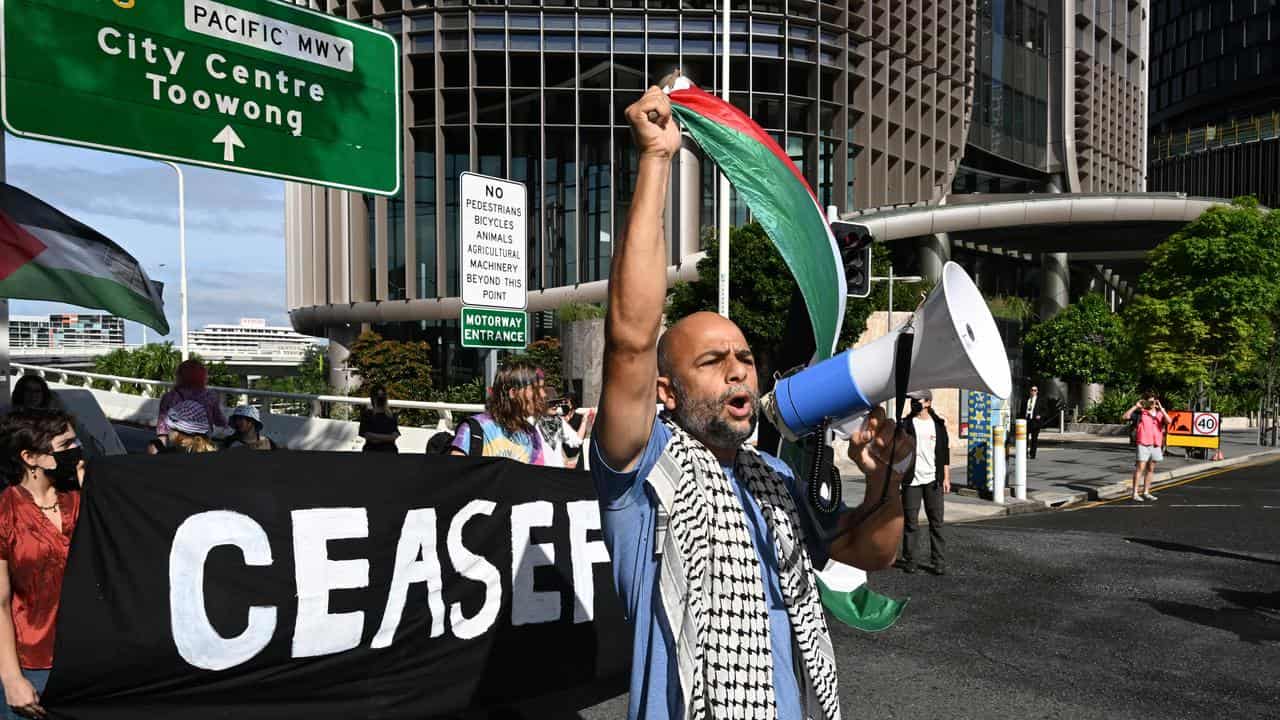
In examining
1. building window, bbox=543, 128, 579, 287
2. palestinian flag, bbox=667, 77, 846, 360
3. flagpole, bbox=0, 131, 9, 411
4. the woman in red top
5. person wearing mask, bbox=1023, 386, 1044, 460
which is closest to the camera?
palestinian flag, bbox=667, 77, 846, 360

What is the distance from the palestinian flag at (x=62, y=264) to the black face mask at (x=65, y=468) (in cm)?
170

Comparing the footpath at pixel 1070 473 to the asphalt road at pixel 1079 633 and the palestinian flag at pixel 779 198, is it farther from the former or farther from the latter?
the palestinian flag at pixel 779 198

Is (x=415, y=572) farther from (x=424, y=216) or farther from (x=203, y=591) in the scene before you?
(x=424, y=216)

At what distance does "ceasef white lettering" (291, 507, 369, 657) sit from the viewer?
4.16m

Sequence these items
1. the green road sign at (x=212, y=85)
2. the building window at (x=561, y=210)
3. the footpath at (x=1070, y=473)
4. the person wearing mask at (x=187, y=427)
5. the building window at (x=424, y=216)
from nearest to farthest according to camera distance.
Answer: the green road sign at (x=212, y=85), the person wearing mask at (x=187, y=427), the footpath at (x=1070, y=473), the building window at (x=561, y=210), the building window at (x=424, y=216)

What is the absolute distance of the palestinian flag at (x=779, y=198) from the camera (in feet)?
8.36

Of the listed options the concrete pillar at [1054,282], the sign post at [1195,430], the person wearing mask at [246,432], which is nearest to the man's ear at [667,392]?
the person wearing mask at [246,432]

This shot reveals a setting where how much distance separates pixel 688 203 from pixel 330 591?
3311 cm

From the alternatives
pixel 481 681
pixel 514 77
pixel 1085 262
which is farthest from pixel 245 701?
pixel 1085 262

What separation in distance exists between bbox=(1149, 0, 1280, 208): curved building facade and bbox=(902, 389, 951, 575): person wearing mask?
225 ft

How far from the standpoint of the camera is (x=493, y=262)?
7039 millimetres

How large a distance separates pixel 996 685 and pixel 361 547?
376 cm

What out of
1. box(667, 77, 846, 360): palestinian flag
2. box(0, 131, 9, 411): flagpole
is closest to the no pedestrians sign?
box(0, 131, 9, 411): flagpole

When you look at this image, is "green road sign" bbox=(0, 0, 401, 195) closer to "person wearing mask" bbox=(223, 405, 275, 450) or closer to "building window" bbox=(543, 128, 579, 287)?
"person wearing mask" bbox=(223, 405, 275, 450)
